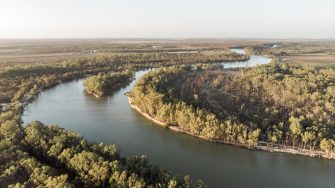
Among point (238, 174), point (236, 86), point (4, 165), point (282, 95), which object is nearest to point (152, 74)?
point (236, 86)

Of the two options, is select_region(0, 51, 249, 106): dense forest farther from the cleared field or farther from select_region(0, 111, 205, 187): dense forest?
select_region(0, 111, 205, 187): dense forest

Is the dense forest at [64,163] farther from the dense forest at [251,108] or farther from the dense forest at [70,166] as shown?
the dense forest at [251,108]

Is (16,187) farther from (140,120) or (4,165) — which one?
(140,120)

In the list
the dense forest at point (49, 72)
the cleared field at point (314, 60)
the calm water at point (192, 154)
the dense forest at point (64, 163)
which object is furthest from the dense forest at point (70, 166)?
the cleared field at point (314, 60)

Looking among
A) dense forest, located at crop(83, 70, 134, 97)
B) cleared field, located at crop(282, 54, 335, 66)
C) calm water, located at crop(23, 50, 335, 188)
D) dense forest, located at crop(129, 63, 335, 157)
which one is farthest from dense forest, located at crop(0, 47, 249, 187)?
cleared field, located at crop(282, 54, 335, 66)

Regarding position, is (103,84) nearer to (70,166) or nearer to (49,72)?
(49,72)

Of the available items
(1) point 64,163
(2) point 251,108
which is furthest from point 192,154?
(2) point 251,108
